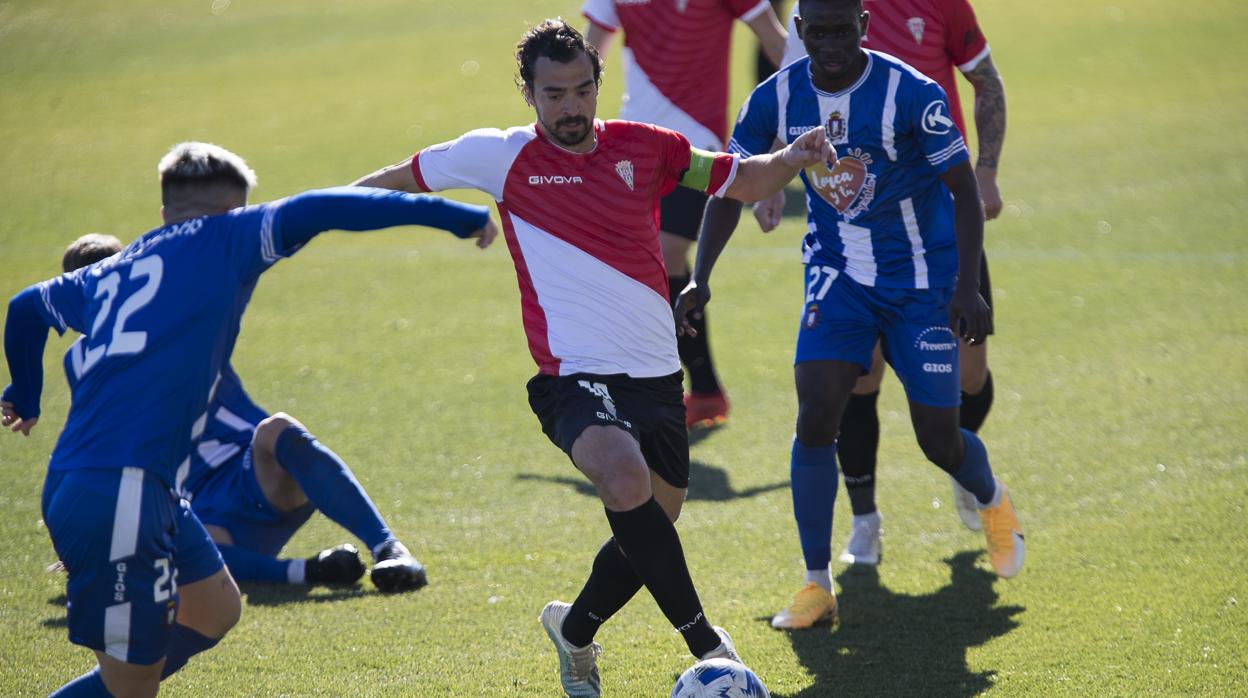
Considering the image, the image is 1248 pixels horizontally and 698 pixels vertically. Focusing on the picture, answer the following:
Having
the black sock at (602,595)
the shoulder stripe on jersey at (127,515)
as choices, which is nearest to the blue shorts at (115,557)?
the shoulder stripe on jersey at (127,515)

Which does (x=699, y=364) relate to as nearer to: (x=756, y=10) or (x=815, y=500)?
(x=756, y=10)

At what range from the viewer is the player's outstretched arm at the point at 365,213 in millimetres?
3643

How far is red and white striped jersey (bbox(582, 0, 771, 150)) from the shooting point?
809cm

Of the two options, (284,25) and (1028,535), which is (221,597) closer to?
(1028,535)

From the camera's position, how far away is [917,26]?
5.77 meters

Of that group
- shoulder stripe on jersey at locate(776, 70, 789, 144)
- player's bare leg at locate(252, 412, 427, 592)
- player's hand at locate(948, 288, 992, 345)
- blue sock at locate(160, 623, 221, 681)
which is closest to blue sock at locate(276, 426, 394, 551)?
player's bare leg at locate(252, 412, 427, 592)

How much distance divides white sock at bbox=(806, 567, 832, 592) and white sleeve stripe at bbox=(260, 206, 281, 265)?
93.4 inches

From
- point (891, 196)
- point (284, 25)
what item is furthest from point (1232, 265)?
point (284, 25)

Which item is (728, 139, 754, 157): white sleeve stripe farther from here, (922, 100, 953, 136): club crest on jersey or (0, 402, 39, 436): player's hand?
→ (0, 402, 39, 436): player's hand

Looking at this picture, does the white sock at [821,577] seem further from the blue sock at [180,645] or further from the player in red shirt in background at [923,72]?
the blue sock at [180,645]

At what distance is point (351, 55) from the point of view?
69.4 ft

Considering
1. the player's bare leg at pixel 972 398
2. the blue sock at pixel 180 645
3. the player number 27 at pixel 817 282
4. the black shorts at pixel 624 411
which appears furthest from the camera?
the player's bare leg at pixel 972 398

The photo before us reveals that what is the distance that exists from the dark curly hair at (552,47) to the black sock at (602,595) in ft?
4.97

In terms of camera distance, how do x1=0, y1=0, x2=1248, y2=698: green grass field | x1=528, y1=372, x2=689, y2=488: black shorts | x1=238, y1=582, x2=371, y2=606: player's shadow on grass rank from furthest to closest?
x1=238, y1=582, x2=371, y2=606: player's shadow on grass, x1=0, y1=0, x2=1248, y2=698: green grass field, x1=528, y1=372, x2=689, y2=488: black shorts
